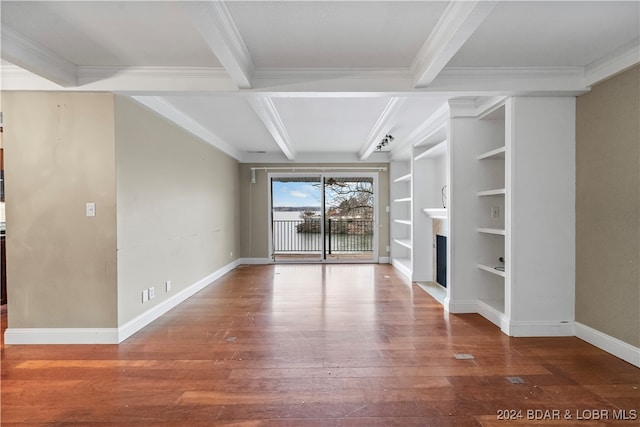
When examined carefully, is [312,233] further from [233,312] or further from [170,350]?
[170,350]

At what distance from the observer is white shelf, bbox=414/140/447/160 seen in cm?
443

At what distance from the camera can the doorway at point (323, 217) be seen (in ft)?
24.1

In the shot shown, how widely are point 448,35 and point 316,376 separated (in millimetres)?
2459

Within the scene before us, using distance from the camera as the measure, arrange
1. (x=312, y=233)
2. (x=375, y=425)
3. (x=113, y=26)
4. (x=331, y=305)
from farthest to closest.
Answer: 1. (x=312, y=233)
2. (x=331, y=305)
3. (x=113, y=26)
4. (x=375, y=425)

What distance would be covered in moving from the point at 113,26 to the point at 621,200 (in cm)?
389

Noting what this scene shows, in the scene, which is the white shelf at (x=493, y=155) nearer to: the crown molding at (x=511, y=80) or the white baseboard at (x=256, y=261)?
the crown molding at (x=511, y=80)

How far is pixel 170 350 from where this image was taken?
2.77 metres

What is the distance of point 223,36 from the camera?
210 centimetres

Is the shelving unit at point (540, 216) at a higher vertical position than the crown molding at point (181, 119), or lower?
lower

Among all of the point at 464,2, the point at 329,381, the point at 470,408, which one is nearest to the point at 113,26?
the point at 464,2

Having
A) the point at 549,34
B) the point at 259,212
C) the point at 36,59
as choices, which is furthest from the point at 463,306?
the point at 259,212

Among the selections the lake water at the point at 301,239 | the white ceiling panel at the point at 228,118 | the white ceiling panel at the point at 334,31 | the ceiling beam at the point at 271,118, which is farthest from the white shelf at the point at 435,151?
the lake water at the point at 301,239

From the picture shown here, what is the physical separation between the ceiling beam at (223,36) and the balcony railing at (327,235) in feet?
18.2

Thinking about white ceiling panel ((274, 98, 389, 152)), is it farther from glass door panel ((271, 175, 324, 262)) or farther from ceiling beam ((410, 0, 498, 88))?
glass door panel ((271, 175, 324, 262))
